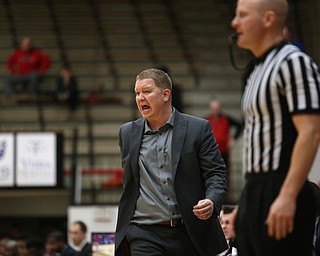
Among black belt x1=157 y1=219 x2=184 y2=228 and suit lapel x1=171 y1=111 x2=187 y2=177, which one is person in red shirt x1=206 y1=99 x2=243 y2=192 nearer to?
suit lapel x1=171 y1=111 x2=187 y2=177

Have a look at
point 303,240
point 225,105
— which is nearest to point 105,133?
point 225,105

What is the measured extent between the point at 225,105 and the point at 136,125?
13525 millimetres

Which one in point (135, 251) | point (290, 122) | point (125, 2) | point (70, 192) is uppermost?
point (125, 2)

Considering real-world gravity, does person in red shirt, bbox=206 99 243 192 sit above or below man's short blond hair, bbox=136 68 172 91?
below

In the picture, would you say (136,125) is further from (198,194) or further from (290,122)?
(290,122)

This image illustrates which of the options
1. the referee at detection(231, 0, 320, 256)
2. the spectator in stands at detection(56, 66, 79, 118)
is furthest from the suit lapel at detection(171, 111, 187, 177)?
the spectator in stands at detection(56, 66, 79, 118)

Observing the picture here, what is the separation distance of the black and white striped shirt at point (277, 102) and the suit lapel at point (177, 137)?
163cm

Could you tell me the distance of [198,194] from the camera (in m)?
5.51

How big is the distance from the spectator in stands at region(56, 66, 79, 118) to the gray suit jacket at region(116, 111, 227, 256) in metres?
12.8

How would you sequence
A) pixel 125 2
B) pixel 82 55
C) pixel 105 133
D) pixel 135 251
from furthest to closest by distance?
pixel 125 2, pixel 82 55, pixel 105 133, pixel 135 251

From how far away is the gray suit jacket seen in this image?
5.43m

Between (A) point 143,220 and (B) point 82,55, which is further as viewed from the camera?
(B) point 82,55

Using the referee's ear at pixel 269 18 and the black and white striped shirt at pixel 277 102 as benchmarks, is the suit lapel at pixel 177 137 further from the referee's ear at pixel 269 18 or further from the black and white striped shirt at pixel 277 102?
the referee's ear at pixel 269 18

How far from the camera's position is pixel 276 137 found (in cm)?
377
